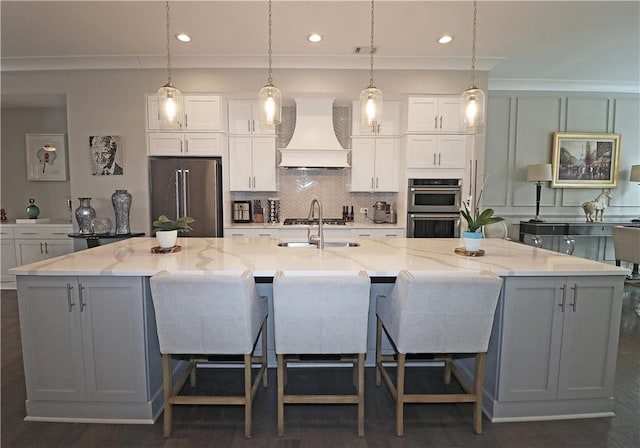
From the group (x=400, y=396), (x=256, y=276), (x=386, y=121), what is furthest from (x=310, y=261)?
(x=386, y=121)

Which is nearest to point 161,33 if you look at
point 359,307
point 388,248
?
point 388,248

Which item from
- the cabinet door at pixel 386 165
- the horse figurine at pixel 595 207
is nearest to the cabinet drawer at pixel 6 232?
the cabinet door at pixel 386 165

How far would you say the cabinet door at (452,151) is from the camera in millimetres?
4363

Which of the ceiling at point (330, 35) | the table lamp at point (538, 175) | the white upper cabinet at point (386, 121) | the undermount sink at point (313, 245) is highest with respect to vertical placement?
the ceiling at point (330, 35)

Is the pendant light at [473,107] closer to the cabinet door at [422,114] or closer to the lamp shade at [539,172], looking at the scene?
the cabinet door at [422,114]

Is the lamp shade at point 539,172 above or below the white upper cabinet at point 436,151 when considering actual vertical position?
below

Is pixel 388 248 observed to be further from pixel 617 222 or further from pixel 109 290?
pixel 617 222

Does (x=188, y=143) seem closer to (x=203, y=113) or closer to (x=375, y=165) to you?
(x=203, y=113)

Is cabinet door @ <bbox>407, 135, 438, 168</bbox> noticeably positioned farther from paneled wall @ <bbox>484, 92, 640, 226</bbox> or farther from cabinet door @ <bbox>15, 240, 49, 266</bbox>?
cabinet door @ <bbox>15, 240, 49, 266</bbox>

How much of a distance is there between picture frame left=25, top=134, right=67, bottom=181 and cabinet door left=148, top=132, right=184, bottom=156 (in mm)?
2042

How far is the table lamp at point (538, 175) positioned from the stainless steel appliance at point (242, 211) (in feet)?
14.0

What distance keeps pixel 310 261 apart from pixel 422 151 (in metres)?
2.91

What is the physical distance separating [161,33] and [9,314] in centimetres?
347

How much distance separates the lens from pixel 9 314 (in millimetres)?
3754
